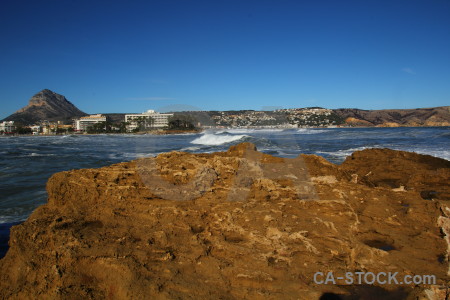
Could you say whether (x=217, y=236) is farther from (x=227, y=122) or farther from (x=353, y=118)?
(x=353, y=118)

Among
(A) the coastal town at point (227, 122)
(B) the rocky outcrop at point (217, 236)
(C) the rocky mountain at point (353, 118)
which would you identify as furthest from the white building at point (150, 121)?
(B) the rocky outcrop at point (217, 236)

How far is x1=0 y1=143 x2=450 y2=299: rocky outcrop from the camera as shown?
2.01m

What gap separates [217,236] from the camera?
2.56 meters

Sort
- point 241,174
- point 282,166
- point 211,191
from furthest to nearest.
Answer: point 282,166, point 241,174, point 211,191

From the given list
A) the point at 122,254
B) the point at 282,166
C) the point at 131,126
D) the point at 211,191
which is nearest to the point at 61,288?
the point at 122,254

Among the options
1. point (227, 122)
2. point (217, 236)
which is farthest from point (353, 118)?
point (217, 236)

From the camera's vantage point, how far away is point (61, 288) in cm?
204

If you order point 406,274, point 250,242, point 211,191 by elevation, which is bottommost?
point 406,274

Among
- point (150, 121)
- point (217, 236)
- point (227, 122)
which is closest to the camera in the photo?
point (217, 236)

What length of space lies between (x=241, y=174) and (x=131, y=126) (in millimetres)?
110284

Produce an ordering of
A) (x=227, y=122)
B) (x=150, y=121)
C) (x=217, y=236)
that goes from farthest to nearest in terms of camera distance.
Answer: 1. (x=150, y=121)
2. (x=227, y=122)
3. (x=217, y=236)

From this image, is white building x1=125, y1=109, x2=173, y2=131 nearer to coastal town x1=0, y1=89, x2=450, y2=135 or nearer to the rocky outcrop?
coastal town x1=0, y1=89, x2=450, y2=135

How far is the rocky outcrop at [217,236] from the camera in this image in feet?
6.59

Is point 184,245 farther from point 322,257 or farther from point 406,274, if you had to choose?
point 406,274
